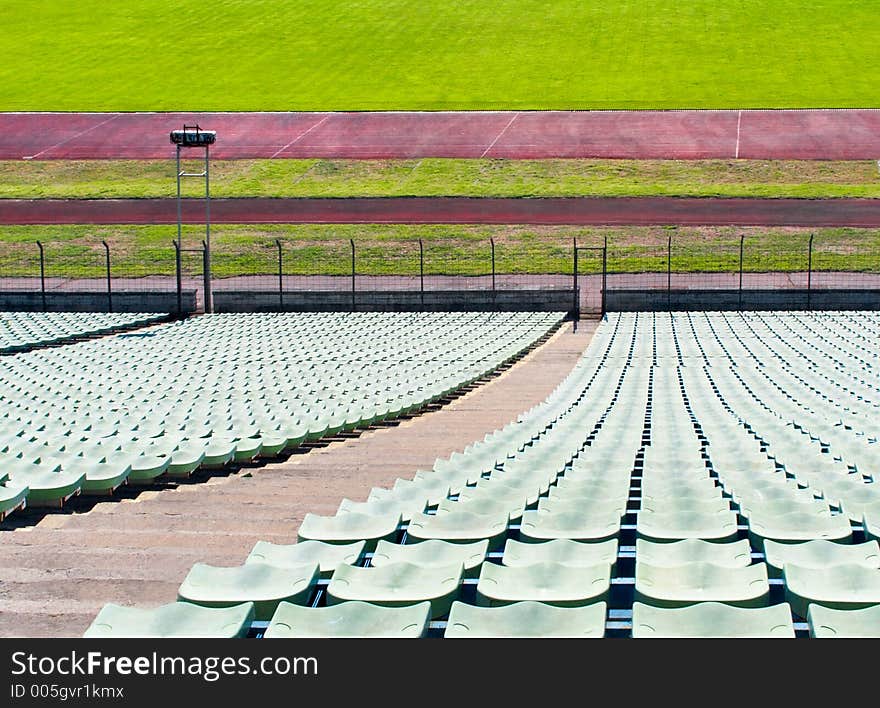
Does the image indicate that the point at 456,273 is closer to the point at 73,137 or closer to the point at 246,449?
the point at 246,449

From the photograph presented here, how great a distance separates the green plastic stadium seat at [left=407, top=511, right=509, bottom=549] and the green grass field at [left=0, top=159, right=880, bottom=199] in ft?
138

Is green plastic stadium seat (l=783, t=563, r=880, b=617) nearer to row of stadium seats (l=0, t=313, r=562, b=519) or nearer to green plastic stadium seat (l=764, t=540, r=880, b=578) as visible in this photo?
green plastic stadium seat (l=764, t=540, r=880, b=578)

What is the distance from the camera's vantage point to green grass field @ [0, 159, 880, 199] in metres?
48.9

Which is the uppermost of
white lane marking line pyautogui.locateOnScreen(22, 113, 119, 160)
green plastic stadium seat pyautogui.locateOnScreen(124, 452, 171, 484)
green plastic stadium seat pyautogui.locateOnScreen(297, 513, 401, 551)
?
white lane marking line pyautogui.locateOnScreen(22, 113, 119, 160)

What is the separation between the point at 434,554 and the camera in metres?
6.75

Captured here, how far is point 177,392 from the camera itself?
650 inches

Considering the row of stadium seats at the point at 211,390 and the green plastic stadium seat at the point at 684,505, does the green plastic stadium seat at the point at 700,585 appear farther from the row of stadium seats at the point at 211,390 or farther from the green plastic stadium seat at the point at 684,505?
the row of stadium seats at the point at 211,390

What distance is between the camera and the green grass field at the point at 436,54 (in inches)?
2618

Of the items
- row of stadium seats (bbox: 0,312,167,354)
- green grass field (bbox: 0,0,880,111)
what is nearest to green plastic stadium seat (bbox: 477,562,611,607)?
row of stadium seats (bbox: 0,312,167,354)

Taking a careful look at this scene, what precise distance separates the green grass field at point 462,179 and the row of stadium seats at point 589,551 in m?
37.8

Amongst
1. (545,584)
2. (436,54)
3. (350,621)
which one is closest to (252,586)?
(350,621)

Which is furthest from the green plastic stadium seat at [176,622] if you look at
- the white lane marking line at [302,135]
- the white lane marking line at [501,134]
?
the white lane marking line at [302,135]
